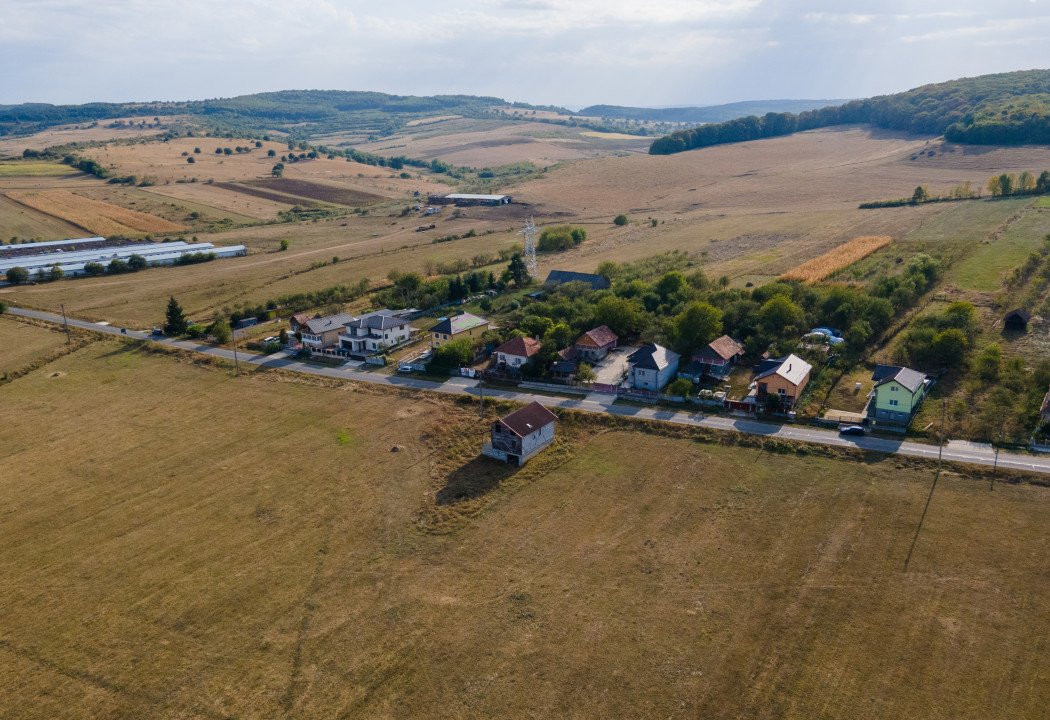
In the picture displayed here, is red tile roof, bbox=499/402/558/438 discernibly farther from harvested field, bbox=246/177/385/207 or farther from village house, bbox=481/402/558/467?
harvested field, bbox=246/177/385/207

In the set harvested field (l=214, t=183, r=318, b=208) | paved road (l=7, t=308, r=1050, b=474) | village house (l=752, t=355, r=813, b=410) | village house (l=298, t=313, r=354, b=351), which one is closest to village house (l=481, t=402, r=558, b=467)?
paved road (l=7, t=308, r=1050, b=474)

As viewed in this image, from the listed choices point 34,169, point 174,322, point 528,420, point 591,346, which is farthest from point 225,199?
point 528,420

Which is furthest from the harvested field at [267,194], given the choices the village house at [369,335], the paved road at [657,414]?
the village house at [369,335]

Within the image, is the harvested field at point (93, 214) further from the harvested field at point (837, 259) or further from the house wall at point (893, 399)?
the house wall at point (893, 399)

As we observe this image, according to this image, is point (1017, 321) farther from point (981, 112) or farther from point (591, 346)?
point (981, 112)

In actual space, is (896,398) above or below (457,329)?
below

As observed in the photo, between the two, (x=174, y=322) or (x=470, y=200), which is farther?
(x=470, y=200)
